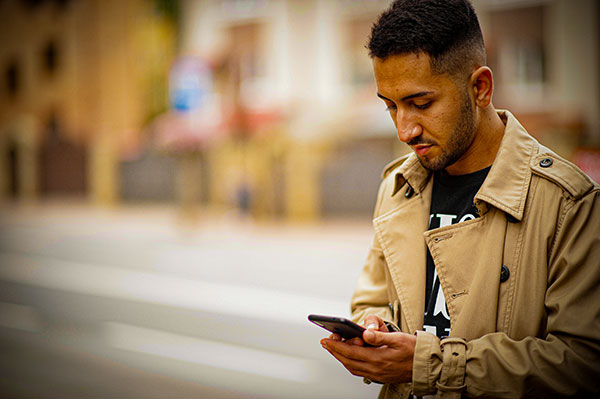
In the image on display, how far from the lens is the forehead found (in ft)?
5.87

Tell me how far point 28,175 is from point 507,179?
95.4ft

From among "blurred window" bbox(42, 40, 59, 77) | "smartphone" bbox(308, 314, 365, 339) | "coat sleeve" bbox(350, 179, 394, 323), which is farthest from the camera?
"blurred window" bbox(42, 40, 59, 77)

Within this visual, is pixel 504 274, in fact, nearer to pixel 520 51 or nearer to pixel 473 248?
pixel 473 248

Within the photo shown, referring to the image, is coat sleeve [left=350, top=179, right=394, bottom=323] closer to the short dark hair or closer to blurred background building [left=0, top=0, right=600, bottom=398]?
the short dark hair

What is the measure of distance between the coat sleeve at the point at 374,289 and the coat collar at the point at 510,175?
448 millimetres

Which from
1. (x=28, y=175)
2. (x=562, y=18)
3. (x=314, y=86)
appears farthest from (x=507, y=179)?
(x=28, y=175)

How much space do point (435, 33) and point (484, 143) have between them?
→ 0.39 metres

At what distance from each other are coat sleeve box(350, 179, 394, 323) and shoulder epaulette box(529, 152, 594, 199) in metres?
0.56

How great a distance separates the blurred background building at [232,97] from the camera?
18094 mm

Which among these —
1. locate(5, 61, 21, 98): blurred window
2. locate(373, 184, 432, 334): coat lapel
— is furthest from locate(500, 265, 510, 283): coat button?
locate(5, 61, 21, 98): blurred window

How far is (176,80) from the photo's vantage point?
17.5 meters

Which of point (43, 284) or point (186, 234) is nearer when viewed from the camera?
point (43, 284)

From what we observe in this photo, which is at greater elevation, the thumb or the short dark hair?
the short dark hair

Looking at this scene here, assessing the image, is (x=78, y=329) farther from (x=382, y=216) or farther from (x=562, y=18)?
(x=562, y=18)
